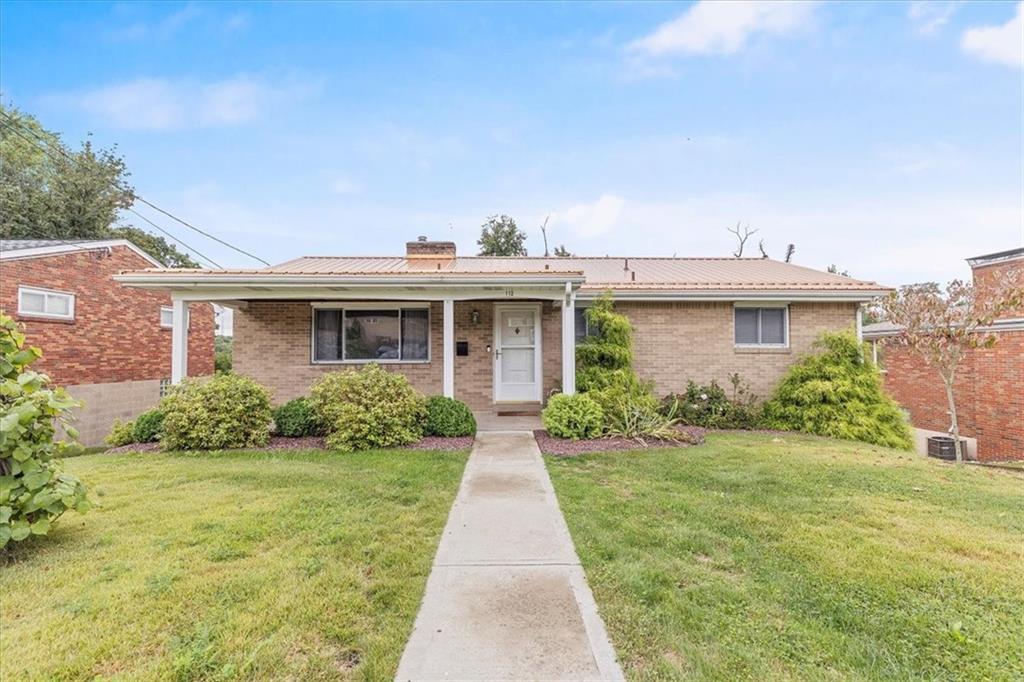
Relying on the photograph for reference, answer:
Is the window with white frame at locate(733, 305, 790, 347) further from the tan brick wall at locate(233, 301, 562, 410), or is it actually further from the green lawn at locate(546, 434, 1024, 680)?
the green lawn at locate(546, 434, 1024, 680)

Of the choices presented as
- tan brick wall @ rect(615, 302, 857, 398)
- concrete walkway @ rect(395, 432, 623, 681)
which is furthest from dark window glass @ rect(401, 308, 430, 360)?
concrete walkway @ rect(395, 432, 623, 681)

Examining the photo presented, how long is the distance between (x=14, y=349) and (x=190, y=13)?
10409mm

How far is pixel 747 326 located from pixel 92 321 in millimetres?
15923

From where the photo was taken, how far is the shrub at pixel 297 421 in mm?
7723

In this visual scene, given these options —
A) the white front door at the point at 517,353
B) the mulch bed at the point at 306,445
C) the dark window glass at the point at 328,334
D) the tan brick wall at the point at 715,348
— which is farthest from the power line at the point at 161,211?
the tan brick wall at the point at 715,348

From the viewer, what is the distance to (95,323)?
11414 mm

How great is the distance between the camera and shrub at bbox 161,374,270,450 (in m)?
6.94

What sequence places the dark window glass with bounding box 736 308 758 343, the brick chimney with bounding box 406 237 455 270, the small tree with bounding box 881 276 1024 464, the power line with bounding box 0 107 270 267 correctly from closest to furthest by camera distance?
the small tree with bounding box 881 276 1024 464, the dark window glass with bounding box 736 308 758 343, the brick chimney with bounding box 406 237 455 270, the power line with bounding box 0 107 270 267

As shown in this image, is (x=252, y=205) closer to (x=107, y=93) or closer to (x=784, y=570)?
(x=107, y=93)

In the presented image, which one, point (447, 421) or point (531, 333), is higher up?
point (531, 333)

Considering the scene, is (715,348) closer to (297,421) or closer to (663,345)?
(663,345)

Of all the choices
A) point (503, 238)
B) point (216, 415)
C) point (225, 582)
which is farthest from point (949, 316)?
point (503, 238)

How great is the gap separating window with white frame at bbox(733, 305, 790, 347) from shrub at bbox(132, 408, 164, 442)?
36.9 ft

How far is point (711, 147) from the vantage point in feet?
43.3
